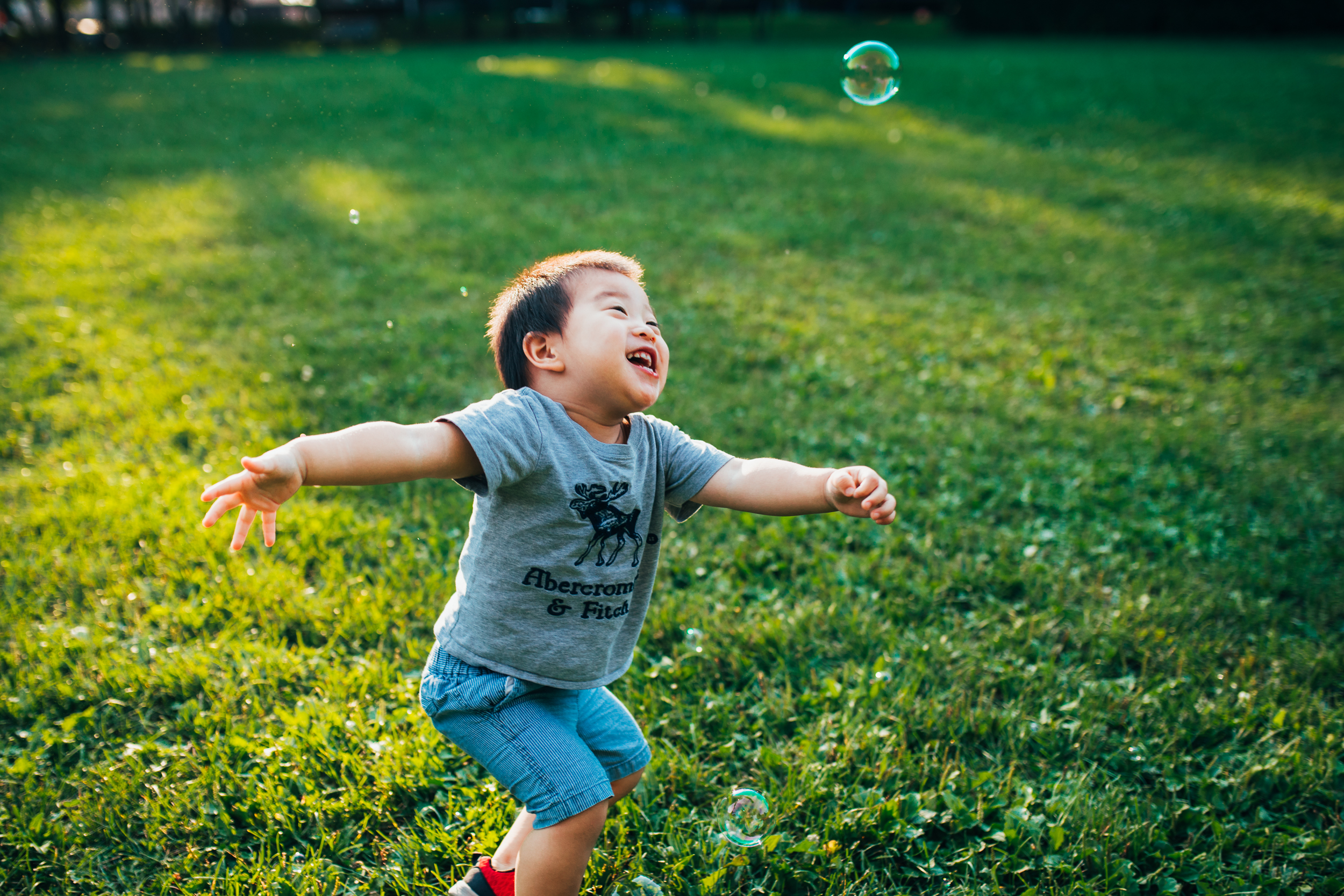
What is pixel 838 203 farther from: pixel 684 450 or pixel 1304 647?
pixel 684 450

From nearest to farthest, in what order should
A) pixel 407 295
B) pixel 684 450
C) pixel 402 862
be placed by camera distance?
pixel 684 450
pixel 402 862
pixel 407 295

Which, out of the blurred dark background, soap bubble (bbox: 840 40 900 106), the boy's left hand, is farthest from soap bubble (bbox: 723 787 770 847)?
the blurred dark background

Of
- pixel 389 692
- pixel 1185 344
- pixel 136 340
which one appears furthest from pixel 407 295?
pixel 1185 344

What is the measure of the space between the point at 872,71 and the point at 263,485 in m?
3.33

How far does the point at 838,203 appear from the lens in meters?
9.04

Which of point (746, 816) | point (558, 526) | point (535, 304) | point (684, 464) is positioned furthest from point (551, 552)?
point (746, 816)

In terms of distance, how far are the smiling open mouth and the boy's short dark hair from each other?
0.54 ft

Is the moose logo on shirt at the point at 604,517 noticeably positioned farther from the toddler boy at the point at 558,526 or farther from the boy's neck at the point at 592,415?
the boy's neck at the point at 592,415

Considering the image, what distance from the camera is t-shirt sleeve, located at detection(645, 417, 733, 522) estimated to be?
7.08 feet

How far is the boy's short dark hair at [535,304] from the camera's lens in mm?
2002

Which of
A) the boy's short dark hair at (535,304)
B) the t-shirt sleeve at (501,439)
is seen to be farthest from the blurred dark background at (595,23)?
the t-shirt sleeve at (501,439)

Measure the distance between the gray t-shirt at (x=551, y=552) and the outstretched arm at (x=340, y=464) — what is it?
117 mm

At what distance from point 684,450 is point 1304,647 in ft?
7.87

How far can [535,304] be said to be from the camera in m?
2.03
